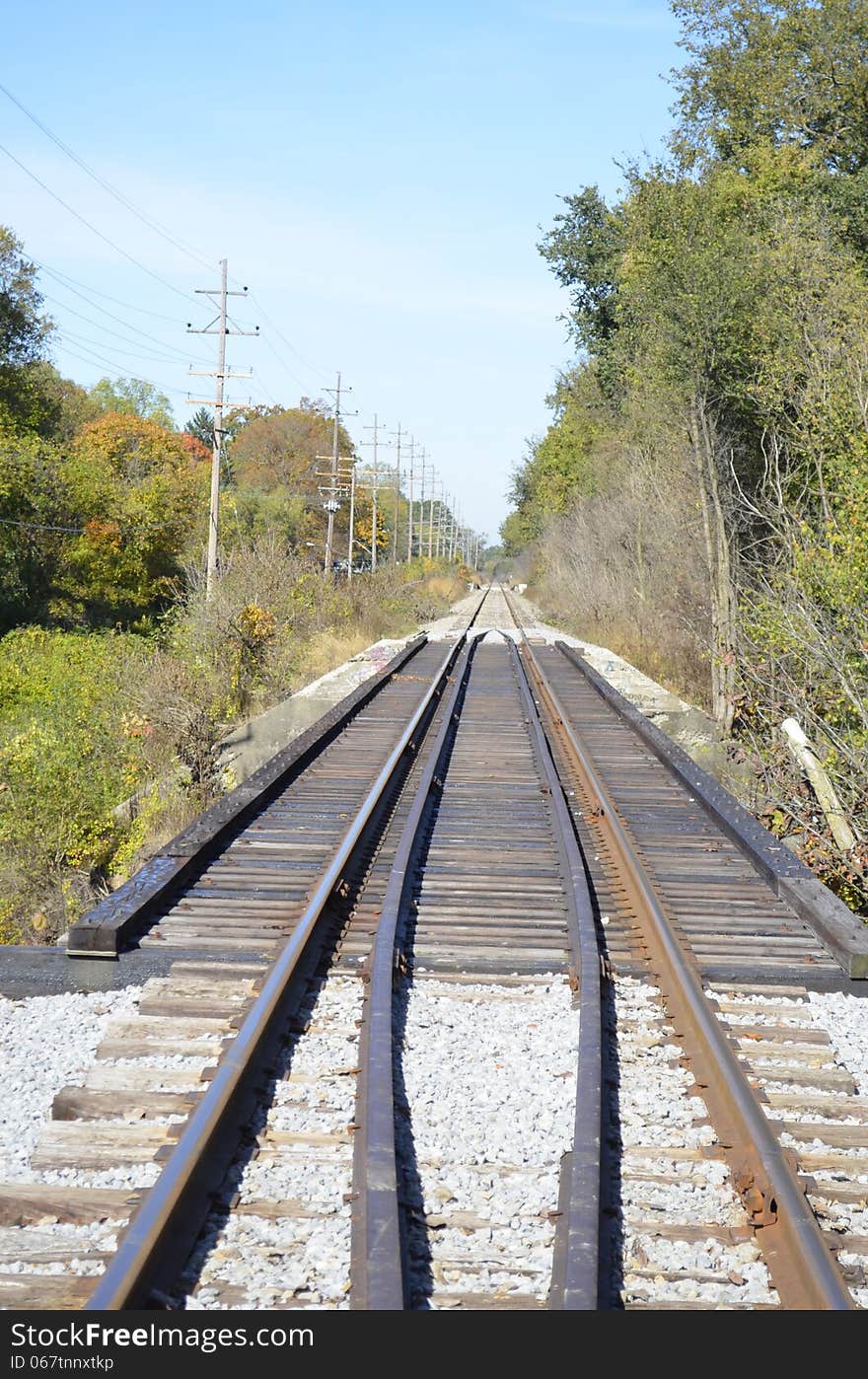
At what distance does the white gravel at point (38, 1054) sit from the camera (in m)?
4.23

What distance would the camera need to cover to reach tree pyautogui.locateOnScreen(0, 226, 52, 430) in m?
39.9

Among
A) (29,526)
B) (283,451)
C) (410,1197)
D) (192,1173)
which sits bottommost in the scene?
(410,1197)

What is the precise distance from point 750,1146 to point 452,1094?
3.72 feet

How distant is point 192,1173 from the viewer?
3.78m

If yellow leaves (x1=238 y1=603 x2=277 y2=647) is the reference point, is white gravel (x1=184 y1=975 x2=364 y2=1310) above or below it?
below

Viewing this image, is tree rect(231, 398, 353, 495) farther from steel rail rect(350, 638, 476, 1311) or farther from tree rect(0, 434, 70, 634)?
steel rail rect(350, 638, 476, 1311)

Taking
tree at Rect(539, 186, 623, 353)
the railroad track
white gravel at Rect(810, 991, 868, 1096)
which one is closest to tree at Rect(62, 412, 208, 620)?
tree at Rect(539, 186, 623, 353)

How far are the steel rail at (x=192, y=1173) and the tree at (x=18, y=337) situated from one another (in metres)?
37.9

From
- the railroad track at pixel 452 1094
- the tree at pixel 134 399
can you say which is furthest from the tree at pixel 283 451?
the railroad track at pixel 452 1094

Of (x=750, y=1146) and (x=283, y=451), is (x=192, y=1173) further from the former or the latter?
(x=283, y=451)

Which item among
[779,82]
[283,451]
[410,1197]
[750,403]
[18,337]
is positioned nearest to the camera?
[410,1197]

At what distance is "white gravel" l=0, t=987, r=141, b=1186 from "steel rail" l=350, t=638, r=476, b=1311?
3.39 ft

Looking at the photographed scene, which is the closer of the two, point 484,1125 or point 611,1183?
point 611,1183

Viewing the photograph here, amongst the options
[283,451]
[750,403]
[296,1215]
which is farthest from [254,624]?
[283,451]
